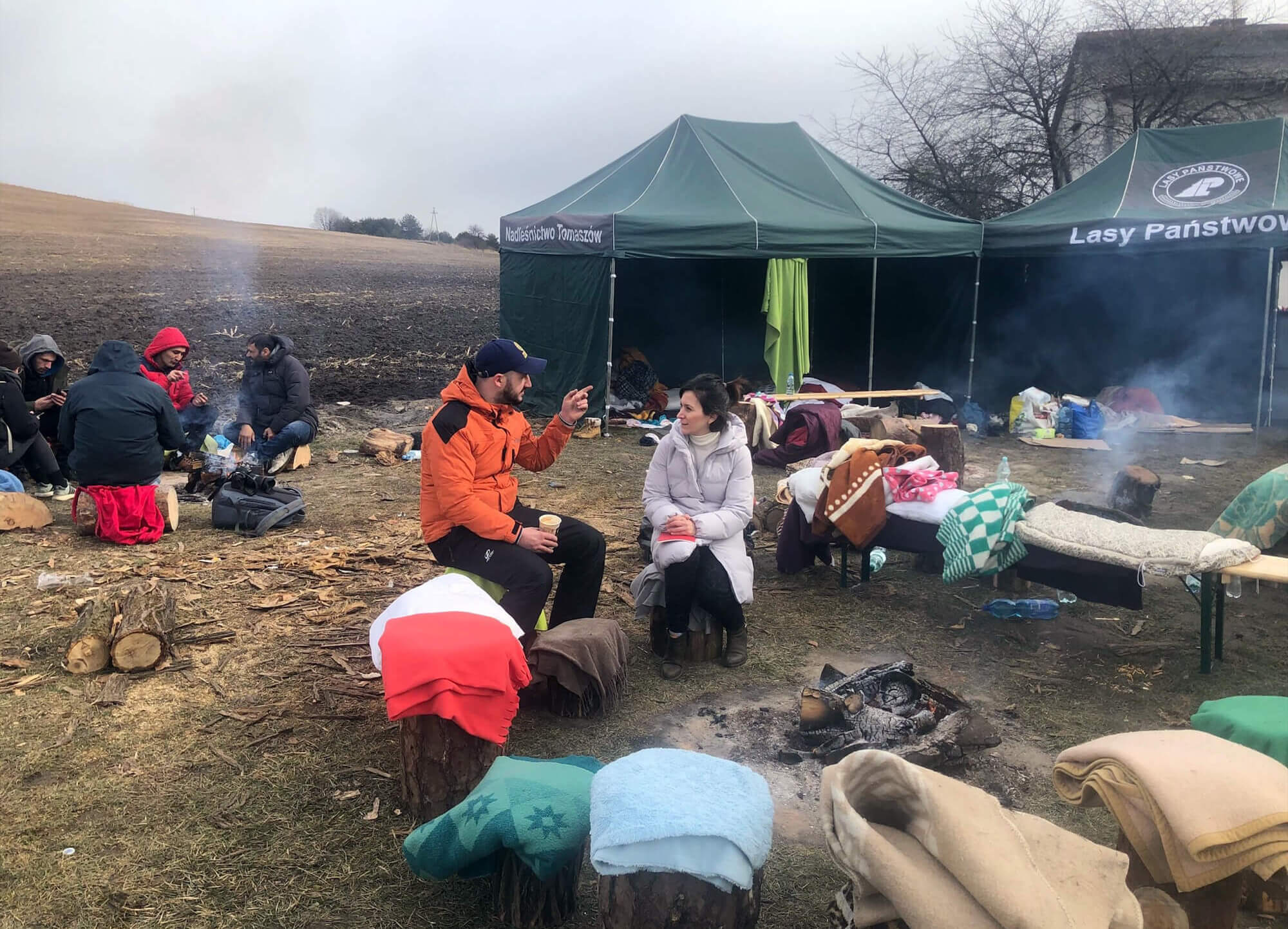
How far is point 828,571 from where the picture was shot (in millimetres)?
6520

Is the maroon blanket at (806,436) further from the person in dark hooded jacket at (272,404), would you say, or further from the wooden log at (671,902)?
the wooden log at (671,902)

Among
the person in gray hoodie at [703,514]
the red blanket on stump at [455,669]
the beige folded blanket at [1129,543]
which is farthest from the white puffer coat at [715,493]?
the beige folded blanket at [1129,543]

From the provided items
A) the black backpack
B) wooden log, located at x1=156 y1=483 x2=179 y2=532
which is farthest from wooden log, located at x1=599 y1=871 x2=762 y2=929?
wooden log, located at x1=156 y1=483 x2=179 y2=532

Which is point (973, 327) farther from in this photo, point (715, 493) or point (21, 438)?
point (21, 438)

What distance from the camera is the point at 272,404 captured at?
9.08 meters

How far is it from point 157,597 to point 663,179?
8744 mm

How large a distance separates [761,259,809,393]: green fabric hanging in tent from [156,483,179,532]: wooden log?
7207 millimetres

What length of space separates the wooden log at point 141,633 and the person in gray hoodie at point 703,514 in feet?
8.50

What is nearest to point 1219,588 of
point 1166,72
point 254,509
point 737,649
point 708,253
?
point 737,649

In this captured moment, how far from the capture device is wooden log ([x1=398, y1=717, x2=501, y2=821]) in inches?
137

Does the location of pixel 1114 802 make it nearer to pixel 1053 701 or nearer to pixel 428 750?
pixel 1053 701

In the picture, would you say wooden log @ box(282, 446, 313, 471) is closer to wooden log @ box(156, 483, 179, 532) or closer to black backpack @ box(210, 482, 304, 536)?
black backpack @ box(210, 482, 304, 536)

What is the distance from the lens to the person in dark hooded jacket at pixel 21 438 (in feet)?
25.5

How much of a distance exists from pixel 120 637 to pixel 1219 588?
5554mm
